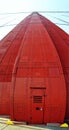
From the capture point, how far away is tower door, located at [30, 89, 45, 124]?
785 inches

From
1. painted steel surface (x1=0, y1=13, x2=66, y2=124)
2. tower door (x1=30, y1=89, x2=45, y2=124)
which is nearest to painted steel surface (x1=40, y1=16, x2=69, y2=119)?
painted steel surface (x1=0, y1=13, x2=66, y2=124)

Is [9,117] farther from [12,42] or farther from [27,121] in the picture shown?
[12,42]

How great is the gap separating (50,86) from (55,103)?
1.34 m

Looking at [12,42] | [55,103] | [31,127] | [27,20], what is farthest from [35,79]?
[27,20]

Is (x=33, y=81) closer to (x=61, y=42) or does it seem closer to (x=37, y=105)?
(x=37, y=105)

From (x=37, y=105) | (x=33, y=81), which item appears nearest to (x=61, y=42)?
(x=33, y=81)

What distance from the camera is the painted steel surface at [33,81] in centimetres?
2002

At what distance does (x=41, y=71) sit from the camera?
20984 millimetres

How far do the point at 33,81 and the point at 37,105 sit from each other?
6.14 feet

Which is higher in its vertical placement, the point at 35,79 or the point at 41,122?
the point at 35,79

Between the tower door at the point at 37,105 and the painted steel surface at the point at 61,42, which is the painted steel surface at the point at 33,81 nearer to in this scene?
the tower door at the point at 37,105

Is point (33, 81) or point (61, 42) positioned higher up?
point (61, 42)

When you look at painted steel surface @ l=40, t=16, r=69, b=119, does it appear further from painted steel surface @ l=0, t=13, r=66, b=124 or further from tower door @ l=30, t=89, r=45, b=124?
tower door @ l=30, t=89, r=45, b=124

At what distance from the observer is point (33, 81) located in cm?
2050
